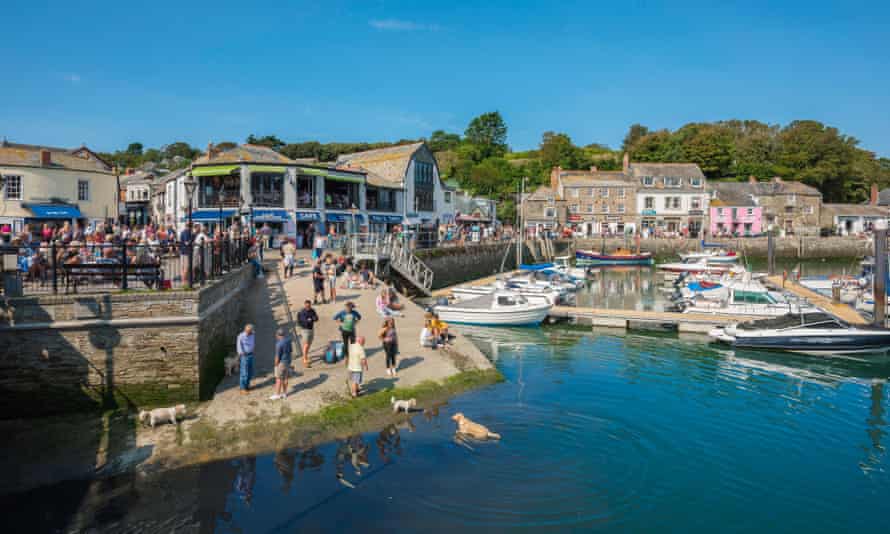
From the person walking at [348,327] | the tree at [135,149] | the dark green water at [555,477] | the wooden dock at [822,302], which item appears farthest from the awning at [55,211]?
the tree at [135,149]

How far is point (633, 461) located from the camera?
1178cm

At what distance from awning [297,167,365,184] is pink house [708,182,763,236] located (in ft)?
181

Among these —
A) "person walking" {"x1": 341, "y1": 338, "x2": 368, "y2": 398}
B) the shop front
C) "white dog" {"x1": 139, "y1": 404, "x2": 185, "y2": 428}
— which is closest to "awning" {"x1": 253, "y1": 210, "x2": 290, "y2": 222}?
the shop front

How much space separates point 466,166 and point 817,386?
262 feet

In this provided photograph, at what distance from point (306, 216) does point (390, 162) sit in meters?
13.9

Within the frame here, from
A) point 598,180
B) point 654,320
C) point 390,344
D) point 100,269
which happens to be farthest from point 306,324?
point 598,180

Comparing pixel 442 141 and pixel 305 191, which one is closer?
pixel 305 191

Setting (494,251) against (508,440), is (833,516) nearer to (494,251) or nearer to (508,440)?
(508,440)

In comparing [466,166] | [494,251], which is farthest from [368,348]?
[466,166]

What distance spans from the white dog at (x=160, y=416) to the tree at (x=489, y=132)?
102 meters

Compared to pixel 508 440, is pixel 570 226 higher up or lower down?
higher up

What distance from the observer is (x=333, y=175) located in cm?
3809

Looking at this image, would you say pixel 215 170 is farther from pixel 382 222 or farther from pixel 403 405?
pixel 403 405

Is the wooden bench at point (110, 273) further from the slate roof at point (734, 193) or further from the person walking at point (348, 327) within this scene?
the slate roof at point (734, 193)
